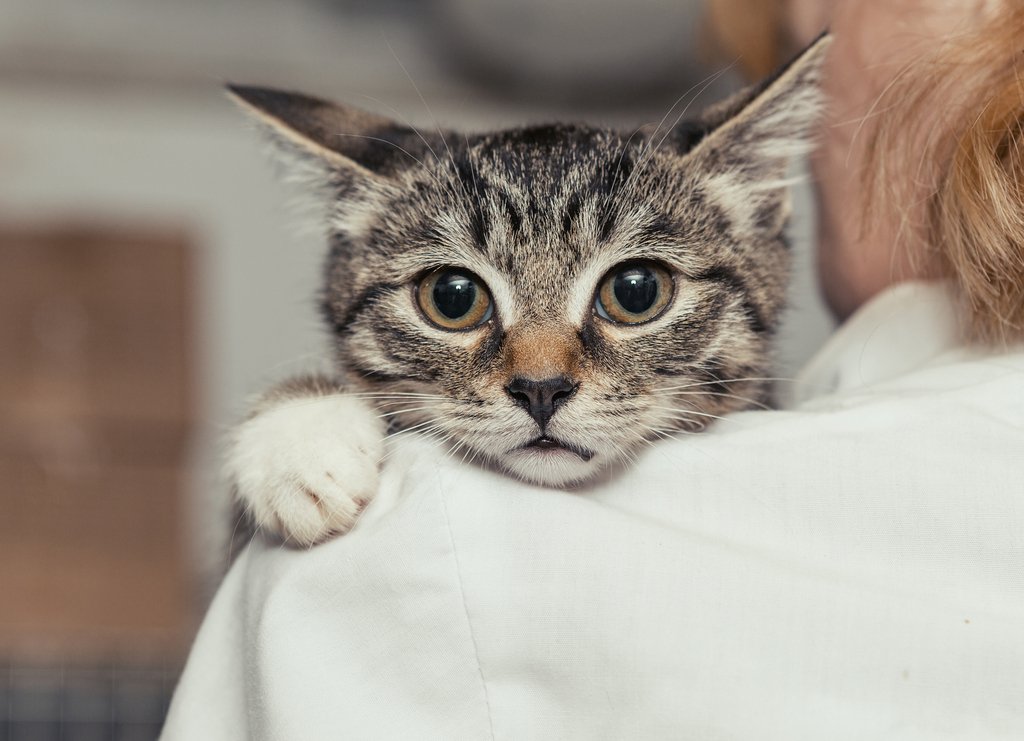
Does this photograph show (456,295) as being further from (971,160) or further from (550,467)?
(971,160)

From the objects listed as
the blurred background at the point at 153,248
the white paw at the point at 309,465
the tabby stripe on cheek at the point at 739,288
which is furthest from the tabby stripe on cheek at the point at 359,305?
the blurred background at the point at 153,248

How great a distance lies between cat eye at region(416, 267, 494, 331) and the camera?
1.03 metres

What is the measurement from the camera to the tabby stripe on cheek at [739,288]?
1076mm

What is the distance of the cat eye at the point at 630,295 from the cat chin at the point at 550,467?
18cm

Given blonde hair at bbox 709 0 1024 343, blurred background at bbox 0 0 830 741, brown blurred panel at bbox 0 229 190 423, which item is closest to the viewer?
blonde hair at bbox 709 0 1024 343

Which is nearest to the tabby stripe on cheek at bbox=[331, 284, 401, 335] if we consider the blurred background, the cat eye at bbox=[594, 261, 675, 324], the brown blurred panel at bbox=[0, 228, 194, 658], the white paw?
the white paw

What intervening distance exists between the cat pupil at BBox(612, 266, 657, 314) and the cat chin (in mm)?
194

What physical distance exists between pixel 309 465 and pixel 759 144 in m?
0.66

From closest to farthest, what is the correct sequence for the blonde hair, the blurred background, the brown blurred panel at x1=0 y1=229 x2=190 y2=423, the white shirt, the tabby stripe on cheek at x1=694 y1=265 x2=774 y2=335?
1. the white shirt
2. the blonde hair
3. the tabby stripe on cheek at x1=694 y1=265 x2=774 y2=335
4. the blurred background
5. the brown blurred panel at x1=0 y1=229 x2=190 y2=423

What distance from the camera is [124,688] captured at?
7.30ft

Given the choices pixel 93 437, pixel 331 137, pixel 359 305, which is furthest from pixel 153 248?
pixel 359 305

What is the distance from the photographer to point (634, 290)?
1022 mm

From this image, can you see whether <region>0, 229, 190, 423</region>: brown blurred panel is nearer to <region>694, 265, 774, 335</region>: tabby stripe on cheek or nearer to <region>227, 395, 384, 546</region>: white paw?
<region>227, 395, 384, 546</region>: white paw

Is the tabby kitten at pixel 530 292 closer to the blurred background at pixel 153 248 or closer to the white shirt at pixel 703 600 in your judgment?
the white shirt at pixel 703 600
